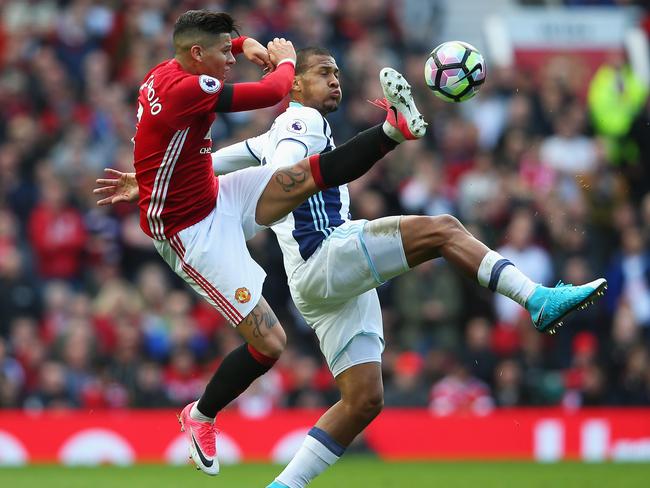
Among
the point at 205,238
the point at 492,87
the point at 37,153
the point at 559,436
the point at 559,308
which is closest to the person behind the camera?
the point at 559,308

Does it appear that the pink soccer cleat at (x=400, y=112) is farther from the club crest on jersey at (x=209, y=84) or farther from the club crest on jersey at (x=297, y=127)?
the club crest on jersey at (x=209, y=84)

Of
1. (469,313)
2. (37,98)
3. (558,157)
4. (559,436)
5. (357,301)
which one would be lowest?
(357,301)

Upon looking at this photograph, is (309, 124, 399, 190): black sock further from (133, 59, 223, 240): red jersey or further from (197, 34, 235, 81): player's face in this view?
(197, 34, 235, 81): player's face

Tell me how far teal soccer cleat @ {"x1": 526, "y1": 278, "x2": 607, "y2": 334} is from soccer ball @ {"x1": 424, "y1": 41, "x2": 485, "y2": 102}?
145 centimetres

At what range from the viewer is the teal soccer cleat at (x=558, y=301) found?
743cm

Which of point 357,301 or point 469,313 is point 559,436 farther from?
point 357,301

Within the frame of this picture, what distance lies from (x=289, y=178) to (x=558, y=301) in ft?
5.85

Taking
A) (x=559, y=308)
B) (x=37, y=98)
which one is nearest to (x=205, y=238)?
(x=559, y=308)

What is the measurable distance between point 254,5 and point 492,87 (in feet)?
10.6

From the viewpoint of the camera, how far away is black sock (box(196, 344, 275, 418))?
841 centimetres

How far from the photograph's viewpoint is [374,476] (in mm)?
12391

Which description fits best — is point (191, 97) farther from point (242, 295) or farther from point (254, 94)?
point (242, 295)

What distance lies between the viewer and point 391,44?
17.8 m

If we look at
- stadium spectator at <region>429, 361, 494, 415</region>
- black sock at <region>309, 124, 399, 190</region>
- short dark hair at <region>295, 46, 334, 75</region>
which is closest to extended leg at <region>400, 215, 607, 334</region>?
black sock at <region>309, 124, 399, 190</region>
